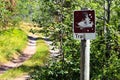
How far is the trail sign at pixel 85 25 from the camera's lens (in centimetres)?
593

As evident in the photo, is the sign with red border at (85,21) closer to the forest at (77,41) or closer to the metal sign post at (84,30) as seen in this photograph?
the metal sign post at (84,30)

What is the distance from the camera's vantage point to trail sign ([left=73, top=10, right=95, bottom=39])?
5926 mm

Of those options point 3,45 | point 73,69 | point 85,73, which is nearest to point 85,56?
point 85,73

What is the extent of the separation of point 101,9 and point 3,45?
2650 centimetres

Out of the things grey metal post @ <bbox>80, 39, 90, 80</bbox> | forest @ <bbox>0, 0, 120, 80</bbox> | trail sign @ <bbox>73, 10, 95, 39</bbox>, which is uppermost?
trail sign @ <bbox>73, 10, 95, 39</bbox>

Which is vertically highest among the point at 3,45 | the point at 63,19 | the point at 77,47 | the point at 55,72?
the point at 63,19

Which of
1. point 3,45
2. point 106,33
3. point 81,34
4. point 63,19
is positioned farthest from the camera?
point 3,45

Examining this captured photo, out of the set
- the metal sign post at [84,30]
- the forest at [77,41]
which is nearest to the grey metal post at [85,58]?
the metal sign post at [84,30]

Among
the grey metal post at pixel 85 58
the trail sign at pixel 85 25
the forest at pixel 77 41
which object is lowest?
the forest at pixel 77 41

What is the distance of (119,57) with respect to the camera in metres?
13.0

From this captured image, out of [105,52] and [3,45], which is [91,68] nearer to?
[105,52]

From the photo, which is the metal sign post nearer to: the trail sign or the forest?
the trail sign

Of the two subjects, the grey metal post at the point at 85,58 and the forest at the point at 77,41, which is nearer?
the grey metal post at the point at 85,58

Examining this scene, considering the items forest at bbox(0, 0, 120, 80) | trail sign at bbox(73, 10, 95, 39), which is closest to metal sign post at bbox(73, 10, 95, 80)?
trail sign at bbox(73, 10, 95, 39)
